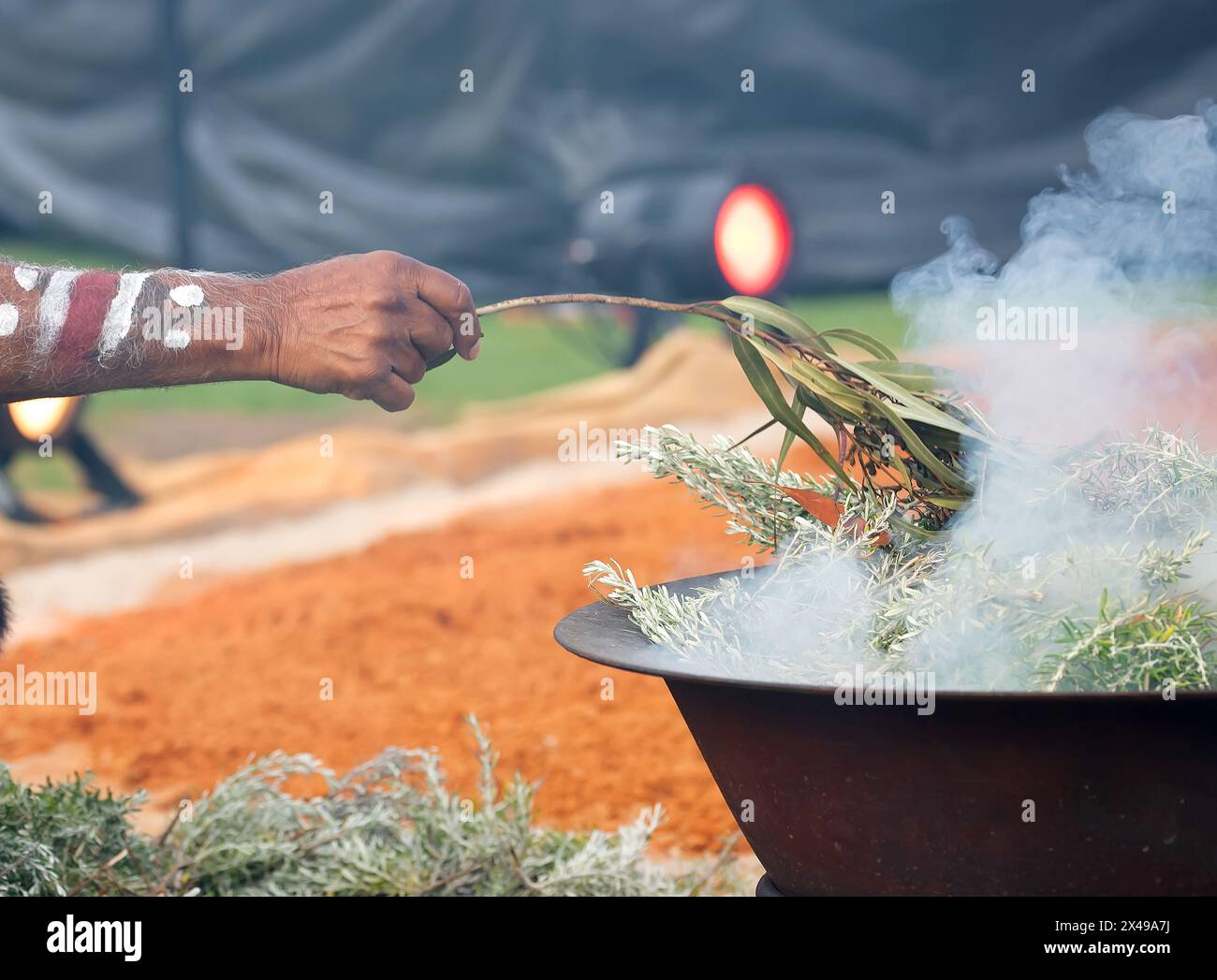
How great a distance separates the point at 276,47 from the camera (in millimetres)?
7367

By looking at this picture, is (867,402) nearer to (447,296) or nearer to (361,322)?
(447,296)

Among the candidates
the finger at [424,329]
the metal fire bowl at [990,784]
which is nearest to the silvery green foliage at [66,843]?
the finger at [424,329]

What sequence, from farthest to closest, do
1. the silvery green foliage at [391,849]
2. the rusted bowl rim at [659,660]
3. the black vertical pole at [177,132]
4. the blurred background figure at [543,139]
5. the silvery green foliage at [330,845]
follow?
the blurred background figure at [543,139] < the black vertical pole at [177,132] < the silvery green foliage at [391,849] < the silvery green foliage at [330,845] < the rusted bowl rim at [659,660]

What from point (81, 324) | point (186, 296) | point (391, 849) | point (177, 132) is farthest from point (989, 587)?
point (177, 132)

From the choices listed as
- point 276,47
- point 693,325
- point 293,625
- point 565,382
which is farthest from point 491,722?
point 276,47

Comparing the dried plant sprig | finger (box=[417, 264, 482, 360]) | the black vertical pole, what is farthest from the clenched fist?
the black vertical pole

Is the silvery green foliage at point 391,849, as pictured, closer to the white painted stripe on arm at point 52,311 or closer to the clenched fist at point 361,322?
the clenched fist at point 361,322

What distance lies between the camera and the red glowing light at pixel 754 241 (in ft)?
23.7

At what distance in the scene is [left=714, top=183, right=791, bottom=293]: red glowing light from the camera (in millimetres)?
7219

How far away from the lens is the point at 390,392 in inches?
86.3

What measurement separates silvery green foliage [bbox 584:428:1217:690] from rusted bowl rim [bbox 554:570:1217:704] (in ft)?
0.13

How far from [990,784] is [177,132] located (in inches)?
270

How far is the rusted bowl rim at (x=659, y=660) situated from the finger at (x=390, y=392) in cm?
51
